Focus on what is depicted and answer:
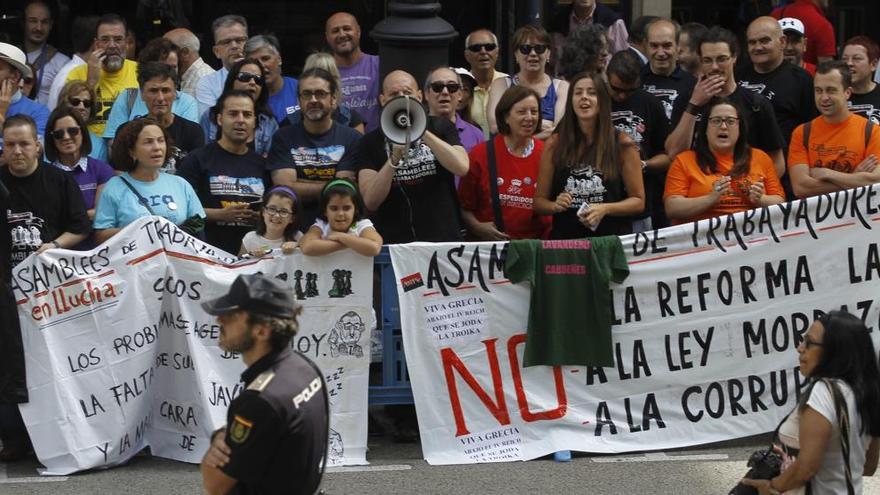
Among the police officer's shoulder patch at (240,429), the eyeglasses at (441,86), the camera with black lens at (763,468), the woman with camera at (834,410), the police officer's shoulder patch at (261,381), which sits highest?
the eyeglasses at (441,86)

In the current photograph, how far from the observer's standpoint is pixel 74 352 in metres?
8.35

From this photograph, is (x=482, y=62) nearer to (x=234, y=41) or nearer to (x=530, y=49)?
(x=530, y=49)

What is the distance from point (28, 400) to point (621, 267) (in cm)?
335

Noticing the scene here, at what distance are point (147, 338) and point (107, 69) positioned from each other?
Answer: 289 centimetres

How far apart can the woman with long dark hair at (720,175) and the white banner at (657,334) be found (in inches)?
10.3

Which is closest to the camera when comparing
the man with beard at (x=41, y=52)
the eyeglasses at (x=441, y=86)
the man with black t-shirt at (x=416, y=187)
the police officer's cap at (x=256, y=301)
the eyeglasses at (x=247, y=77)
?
the police officer's cap at (x=256, y=301)

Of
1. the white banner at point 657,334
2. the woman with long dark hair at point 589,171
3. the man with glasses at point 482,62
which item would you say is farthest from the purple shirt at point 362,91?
the white banner at point 657,334

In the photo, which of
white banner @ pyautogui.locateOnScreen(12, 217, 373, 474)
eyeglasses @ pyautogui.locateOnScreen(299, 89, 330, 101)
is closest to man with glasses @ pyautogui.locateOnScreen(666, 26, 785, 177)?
eyeglasses @ pyautogui.locateOnScreen(299, 89, 330, 101)

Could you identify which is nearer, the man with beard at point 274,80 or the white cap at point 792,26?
the man with beard at point 274,80

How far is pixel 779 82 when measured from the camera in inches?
392

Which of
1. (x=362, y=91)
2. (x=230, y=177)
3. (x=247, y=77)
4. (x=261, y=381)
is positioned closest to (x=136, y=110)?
(x=247, y=77)

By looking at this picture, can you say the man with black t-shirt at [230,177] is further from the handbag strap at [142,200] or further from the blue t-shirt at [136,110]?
the blue t-shirt at [136,110]

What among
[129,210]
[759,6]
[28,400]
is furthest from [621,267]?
[759,6]

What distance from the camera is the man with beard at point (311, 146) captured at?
9.20 m
